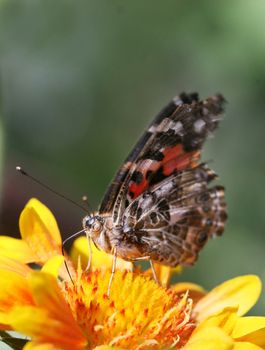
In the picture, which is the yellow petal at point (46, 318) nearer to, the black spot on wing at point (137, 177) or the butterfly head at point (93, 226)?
the butterfly head at point (93, 226)

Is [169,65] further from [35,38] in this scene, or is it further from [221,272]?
[221,272]

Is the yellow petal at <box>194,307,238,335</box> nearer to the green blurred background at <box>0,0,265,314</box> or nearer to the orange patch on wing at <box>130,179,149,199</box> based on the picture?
the orange patch on wing at <box>130,179,149,199</box>

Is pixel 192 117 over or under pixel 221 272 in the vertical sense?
over

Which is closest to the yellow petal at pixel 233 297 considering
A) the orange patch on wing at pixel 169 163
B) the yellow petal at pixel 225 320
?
the yellow petal at pixel 225 320

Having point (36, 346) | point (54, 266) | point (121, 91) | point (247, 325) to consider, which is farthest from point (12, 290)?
point (121, 91)

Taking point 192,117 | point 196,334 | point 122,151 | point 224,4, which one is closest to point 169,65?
point 122,151
